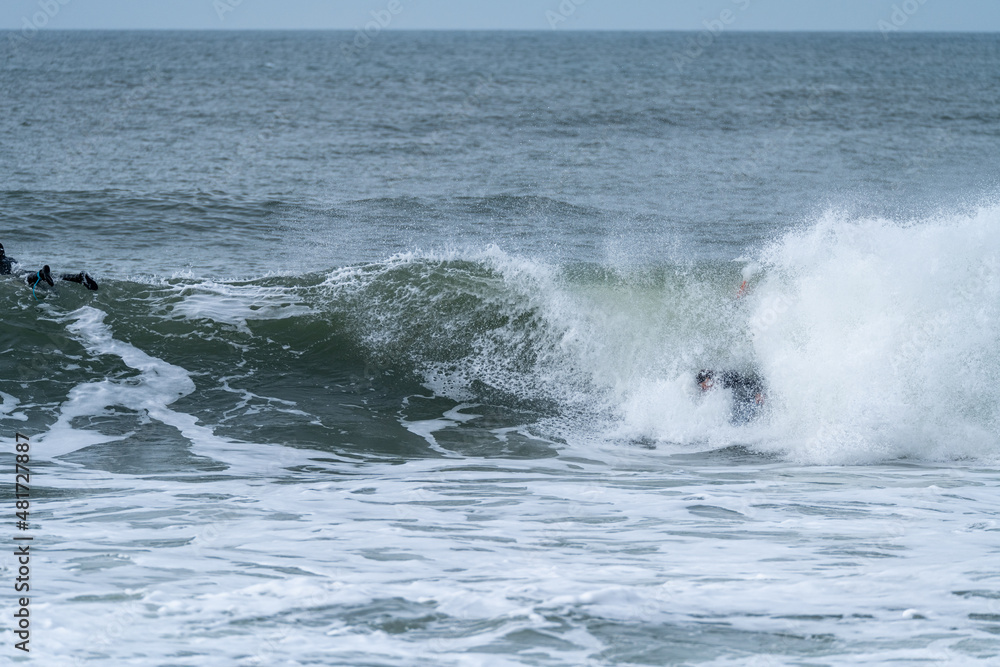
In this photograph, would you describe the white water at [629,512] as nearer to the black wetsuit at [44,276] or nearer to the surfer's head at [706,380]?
the surfer's head at [706,380]

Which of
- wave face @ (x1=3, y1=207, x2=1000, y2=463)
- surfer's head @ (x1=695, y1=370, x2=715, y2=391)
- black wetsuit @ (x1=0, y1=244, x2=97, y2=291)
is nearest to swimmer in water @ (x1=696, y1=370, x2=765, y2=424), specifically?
surfer's head @ (x1=695, y1=370, x2=715, y2=391)

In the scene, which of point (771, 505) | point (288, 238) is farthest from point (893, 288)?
point (288, 238)

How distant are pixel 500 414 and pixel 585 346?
188 cm

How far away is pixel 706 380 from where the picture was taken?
1034cm

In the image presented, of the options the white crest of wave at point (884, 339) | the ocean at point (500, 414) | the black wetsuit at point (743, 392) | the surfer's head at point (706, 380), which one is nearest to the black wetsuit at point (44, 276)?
the ocean at point (500, 414)

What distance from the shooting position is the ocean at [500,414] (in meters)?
5.17

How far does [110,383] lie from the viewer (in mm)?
11094

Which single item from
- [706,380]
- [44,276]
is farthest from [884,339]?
[44,276]

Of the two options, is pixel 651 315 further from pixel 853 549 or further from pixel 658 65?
pixel 658 65

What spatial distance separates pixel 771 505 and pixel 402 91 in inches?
1784

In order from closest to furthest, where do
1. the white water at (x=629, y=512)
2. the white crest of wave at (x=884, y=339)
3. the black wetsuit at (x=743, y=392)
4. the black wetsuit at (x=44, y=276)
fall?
the white water at (x=629, y=512)
the white crest of wave at (x=884, y=339)
the black wetsuit at (x=743, y=392)
the black wetsuit at (x=44, y=276)

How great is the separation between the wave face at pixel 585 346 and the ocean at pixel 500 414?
0.05 m

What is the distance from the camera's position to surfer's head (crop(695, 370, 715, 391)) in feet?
33.7

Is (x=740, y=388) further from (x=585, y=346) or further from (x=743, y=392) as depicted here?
(x=585, y=346)
